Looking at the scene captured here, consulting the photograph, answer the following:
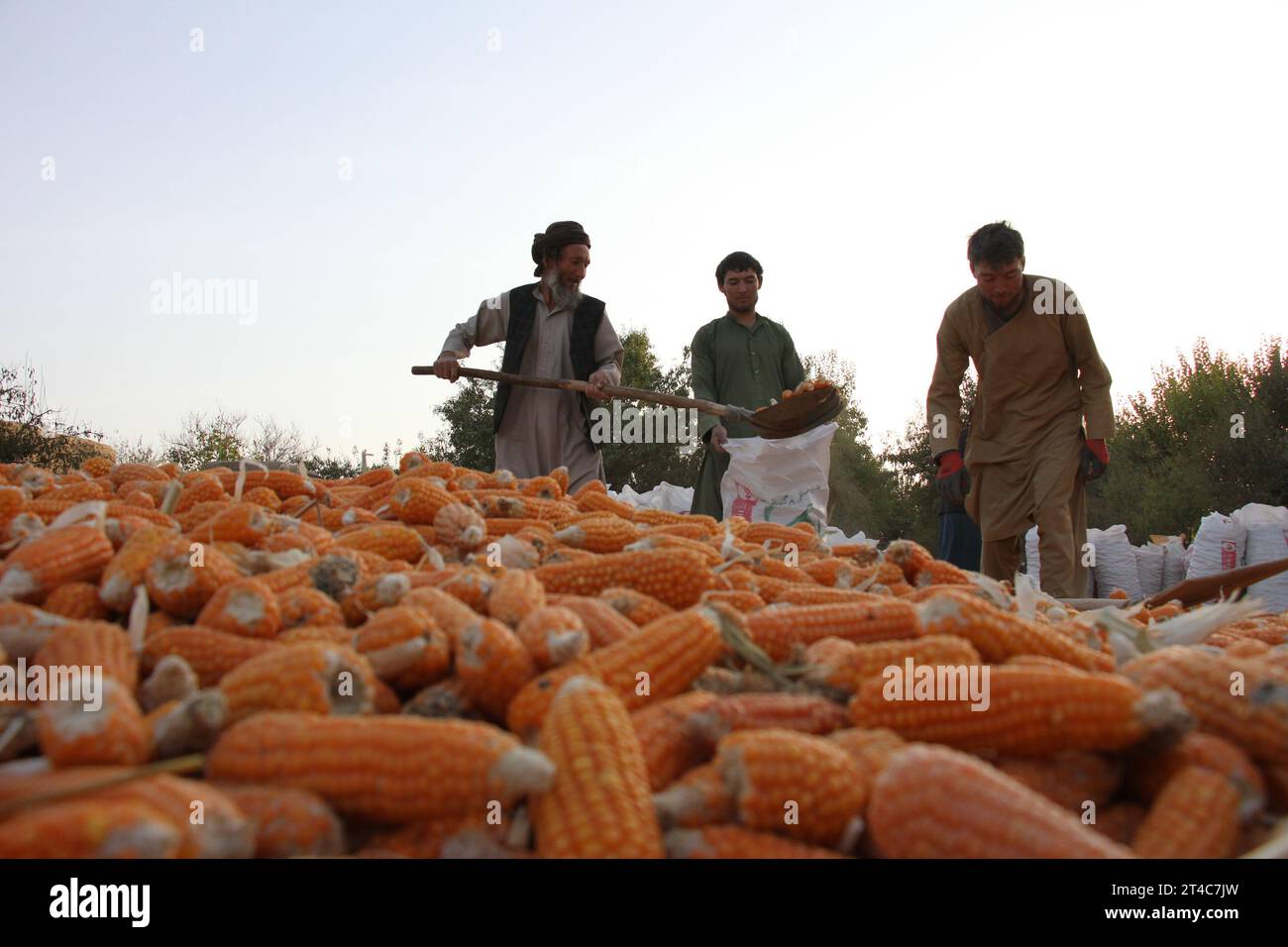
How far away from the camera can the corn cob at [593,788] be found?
4.55ft

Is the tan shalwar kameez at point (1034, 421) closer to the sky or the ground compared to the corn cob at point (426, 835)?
closer to the sky

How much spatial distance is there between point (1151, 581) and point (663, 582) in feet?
36.6

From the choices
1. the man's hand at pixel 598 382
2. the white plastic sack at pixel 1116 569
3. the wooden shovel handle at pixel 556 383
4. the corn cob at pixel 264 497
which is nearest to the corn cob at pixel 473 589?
the corn cob at pixel 264 497

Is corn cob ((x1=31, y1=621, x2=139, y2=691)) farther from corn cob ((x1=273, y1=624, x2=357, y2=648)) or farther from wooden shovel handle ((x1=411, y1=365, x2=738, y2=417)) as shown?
wooden shovel handle ((x1=411, y1=365, x2=738, y2=417))

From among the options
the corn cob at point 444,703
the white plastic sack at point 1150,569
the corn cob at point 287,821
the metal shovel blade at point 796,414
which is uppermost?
the metal shovel blade at point 796,414

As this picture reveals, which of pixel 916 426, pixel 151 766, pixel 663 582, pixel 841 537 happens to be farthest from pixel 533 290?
pixel 916 426

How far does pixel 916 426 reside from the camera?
3334 centimetres

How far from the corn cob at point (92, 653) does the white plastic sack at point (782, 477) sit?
6725 millimetres

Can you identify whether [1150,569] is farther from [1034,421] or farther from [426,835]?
[426,835]

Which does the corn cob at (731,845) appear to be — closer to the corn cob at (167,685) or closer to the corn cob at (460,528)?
the corn cob at (167,685)

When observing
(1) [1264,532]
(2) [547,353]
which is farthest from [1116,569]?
(2) [547,353]

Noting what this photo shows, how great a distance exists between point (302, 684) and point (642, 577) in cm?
120

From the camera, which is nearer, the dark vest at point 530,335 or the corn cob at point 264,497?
the corn cob at point 264,497
